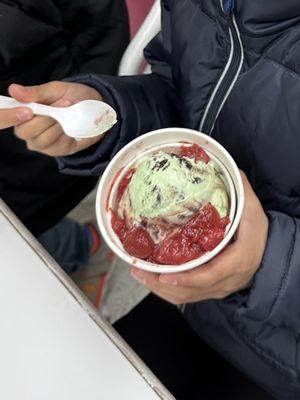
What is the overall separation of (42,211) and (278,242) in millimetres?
545

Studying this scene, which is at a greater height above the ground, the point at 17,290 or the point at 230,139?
the point at 230,139

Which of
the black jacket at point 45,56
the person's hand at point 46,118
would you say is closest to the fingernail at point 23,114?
the person's hand at point 46,118

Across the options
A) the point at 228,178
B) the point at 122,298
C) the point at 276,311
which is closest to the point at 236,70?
the point at 228,178

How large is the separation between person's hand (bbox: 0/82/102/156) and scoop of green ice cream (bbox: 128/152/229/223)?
6.0 inches

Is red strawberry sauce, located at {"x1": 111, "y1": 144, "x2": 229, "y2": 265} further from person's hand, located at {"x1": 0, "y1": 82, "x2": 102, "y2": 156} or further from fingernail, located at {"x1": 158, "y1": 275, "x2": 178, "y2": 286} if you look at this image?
person's hand, located at {"x1": 0, "y1": 82, "x2": 102, "y2": 156}

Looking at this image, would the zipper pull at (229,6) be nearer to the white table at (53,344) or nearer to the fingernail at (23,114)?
the fingernail at (23,114)

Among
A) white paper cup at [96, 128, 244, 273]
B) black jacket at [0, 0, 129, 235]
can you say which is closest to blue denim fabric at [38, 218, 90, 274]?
black jacket at [0, 0, 129, 235]

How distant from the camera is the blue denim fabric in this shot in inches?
46.7

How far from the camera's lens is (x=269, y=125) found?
2.09 ft

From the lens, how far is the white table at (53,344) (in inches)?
22.7

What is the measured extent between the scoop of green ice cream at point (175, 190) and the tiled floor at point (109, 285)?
0.76 metres

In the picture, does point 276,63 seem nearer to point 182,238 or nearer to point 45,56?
point 182,238

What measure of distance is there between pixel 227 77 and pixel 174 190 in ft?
0.70

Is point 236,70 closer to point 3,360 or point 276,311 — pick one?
point 276,311
